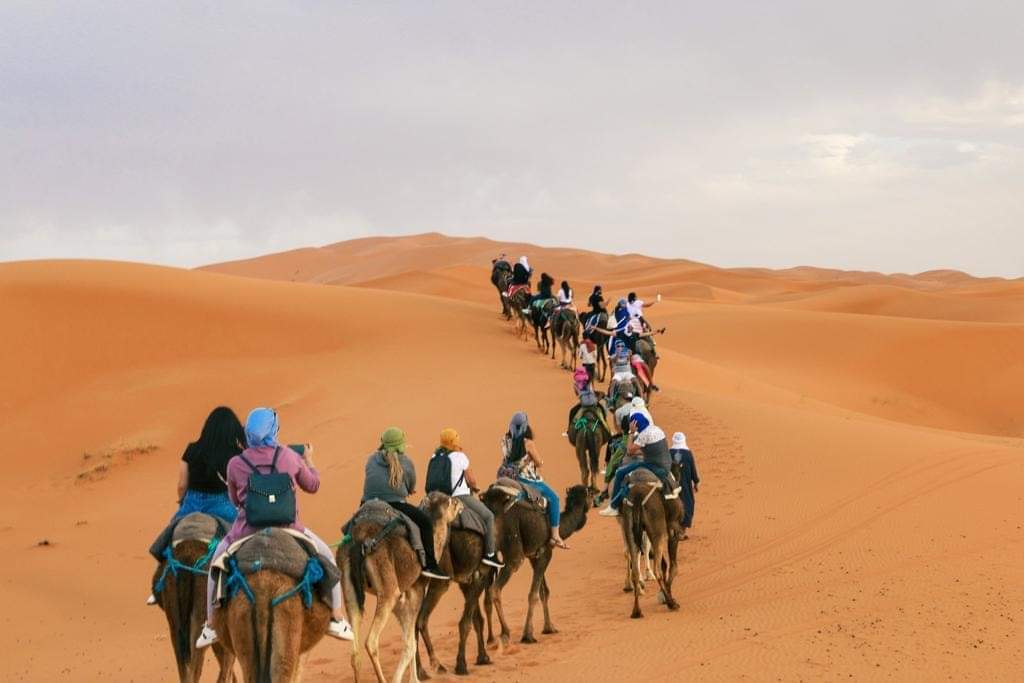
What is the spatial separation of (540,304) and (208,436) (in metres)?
21.4

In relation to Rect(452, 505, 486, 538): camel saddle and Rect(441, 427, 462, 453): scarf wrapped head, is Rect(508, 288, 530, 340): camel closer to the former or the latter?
Rect(441, 427, 462, 453): scarf wrapped head

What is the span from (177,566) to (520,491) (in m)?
4.58

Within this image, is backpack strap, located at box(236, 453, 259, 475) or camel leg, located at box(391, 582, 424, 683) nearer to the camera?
backpack strap, located at box(236, 453, 259, 475)

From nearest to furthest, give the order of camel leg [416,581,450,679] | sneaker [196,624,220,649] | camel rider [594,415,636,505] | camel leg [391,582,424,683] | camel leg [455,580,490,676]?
sneaker [196,624,220,649]
camel leg [391,582,424,683]
camel leg [416,581,450,679]
camel leg [455,580,490,676]
camel rider [594,415,636,505]

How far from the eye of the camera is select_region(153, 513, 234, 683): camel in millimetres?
9914

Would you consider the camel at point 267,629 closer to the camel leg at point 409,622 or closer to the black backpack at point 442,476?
the camel leg at point 409,622

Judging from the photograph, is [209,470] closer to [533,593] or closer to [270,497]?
[270,497]

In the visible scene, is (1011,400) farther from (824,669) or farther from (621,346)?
(824,669)

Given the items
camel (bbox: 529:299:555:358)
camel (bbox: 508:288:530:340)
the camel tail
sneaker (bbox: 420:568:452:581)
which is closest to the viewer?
the camel tail

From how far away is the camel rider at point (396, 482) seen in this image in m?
11.0

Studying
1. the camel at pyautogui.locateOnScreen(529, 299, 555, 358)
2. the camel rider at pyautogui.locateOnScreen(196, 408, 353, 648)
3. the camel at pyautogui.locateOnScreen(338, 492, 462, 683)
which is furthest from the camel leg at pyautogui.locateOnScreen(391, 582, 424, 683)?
the camel at pyautogui.locateOnScreen(529, 299, 555, 358)

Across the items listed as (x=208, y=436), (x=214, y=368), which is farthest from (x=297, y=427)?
(x=208, y=436)

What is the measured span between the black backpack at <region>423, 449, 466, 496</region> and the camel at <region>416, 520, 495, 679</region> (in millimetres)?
447

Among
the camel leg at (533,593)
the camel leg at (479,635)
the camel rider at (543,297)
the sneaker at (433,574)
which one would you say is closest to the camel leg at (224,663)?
the sneaker at (433,574)
